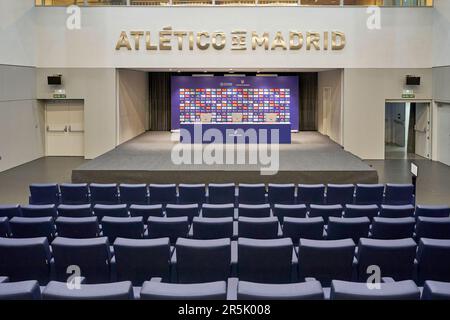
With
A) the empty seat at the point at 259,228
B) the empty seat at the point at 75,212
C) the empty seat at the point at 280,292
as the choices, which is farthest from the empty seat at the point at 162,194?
the empty seat at the point at 280,292

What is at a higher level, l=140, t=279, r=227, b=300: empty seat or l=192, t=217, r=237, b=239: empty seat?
l=140, t=279, r=227, b=300: empty seat

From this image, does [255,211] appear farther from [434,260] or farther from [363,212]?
[434,260]

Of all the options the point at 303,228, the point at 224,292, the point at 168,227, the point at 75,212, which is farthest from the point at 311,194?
the point at 224,292

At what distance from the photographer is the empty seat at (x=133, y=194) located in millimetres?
9812

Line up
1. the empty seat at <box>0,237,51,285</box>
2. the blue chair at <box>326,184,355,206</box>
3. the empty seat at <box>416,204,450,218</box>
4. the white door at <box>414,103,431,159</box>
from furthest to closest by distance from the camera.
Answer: the white door at <box>414,103,431,159</box>
the blue chair at <box>326,184,355,206</box>
the empty seat at <box>416,204,450,218</box>
the empty seat at <box>0,237,51,285</box>

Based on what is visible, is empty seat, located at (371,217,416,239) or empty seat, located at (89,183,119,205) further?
empty seat, located at (89,183,119,205)

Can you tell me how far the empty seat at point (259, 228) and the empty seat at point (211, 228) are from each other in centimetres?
21

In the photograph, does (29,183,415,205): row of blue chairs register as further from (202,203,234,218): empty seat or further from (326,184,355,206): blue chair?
(202,203,234,218): empty seat

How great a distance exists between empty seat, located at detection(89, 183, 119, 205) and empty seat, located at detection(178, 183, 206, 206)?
3.81ft

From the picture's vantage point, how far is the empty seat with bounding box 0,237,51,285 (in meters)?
5.24

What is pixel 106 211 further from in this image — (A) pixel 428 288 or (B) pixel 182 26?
(B) pixel 182 26

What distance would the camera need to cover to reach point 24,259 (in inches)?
209

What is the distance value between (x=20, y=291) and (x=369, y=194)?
7.16 m

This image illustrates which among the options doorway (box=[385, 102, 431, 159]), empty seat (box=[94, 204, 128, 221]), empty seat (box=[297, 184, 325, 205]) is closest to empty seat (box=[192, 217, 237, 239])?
empty seat (box=[94, 204, 128, 221])
